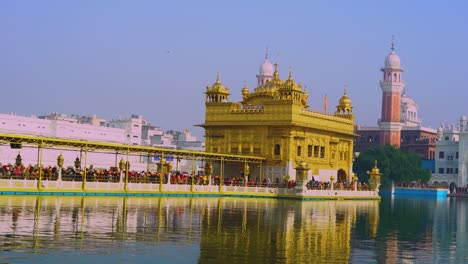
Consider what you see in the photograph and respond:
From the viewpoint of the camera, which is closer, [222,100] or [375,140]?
[222,100]

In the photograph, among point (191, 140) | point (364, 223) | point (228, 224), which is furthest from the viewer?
point (191, 140)

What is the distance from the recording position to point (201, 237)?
21781mm

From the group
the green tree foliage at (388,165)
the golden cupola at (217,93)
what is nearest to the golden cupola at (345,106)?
the golden cupola at (217,93)

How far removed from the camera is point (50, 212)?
2673 cm

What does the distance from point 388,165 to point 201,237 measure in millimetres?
89676

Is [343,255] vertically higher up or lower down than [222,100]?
lower down

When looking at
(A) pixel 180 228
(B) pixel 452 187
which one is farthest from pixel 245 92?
(B) pixel 452 187

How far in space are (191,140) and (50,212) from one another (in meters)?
152

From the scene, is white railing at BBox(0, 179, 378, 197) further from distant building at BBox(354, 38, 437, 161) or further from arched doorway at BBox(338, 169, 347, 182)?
distant building at BBox(354, 38, 437, 161)

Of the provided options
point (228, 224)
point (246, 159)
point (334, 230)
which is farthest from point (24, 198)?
point (246, 159)

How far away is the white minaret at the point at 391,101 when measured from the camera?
458ft

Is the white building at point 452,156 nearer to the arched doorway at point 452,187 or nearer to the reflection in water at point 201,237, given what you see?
the arched doorway at point 452,187

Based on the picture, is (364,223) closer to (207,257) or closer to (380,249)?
(380,249)

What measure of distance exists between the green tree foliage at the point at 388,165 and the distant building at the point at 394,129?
812 inches
